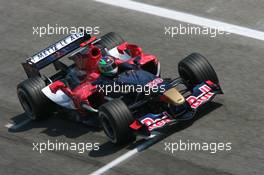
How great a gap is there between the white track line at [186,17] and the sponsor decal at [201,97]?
185 inches

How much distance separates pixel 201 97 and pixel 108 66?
2.30 metres

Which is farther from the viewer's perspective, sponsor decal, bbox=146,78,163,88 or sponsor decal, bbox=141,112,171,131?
sponsor decal, bbox=146,78,163,88

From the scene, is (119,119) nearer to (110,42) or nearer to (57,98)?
(57,98)

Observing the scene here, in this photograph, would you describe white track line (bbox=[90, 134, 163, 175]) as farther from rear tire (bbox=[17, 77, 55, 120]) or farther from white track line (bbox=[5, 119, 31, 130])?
white track line (bbox=[5, 119, 31, 130])

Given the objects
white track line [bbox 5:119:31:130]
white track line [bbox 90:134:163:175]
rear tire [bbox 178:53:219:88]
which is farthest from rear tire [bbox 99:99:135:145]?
white track line [bbox 5:119:31:130]

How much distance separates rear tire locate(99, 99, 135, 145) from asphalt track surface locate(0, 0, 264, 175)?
1.15 feet

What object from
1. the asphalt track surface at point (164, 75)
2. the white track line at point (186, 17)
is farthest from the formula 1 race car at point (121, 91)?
the white track line at point (186, 17)

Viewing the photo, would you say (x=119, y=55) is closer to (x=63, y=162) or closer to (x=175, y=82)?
(x=175, y=82)

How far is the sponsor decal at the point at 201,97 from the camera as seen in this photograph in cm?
1748

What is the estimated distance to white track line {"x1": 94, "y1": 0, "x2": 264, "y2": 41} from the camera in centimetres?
2247

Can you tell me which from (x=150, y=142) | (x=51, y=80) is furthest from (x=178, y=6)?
(x=150, y=142)

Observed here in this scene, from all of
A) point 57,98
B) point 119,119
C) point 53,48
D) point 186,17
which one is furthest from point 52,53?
point 186,17

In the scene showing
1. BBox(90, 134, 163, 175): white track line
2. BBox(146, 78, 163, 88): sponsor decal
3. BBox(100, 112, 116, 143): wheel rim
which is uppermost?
BBox(146, 78, 163, 88): sponsor decal

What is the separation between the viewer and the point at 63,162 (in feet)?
56.3
